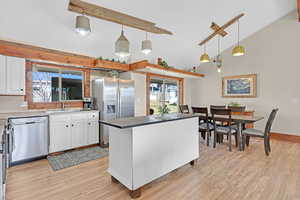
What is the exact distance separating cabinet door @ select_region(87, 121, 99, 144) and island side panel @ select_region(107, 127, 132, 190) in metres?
1.72

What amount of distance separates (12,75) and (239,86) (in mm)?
6397

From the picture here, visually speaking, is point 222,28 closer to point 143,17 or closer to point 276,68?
point 276,68

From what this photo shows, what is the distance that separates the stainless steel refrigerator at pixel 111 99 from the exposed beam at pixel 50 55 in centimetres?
46

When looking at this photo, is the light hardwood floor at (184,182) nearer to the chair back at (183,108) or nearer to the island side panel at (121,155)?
the island side panel at (121,155)

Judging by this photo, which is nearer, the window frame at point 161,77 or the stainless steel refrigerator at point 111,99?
Answer: the stainless steel refrigerator at point 111,99

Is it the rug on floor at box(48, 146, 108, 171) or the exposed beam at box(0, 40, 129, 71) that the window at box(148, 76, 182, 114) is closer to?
the exposed beam at box(0, 40, 129, 71)

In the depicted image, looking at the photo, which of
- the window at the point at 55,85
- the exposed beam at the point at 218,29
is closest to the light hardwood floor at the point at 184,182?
the window at the point at 55,85

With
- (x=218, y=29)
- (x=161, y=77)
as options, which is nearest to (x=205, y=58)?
(x=218, y=29)

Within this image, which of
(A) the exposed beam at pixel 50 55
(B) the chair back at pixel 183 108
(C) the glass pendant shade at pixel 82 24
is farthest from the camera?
(B) the chair back at pixel 183 108

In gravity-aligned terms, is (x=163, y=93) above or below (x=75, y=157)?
above

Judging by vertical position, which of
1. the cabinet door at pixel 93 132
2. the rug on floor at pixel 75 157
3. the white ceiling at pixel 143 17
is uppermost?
the white ceiling at pixel 143 17

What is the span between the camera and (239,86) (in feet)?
17.6

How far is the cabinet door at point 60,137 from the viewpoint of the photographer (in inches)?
123

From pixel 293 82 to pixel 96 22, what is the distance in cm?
562
